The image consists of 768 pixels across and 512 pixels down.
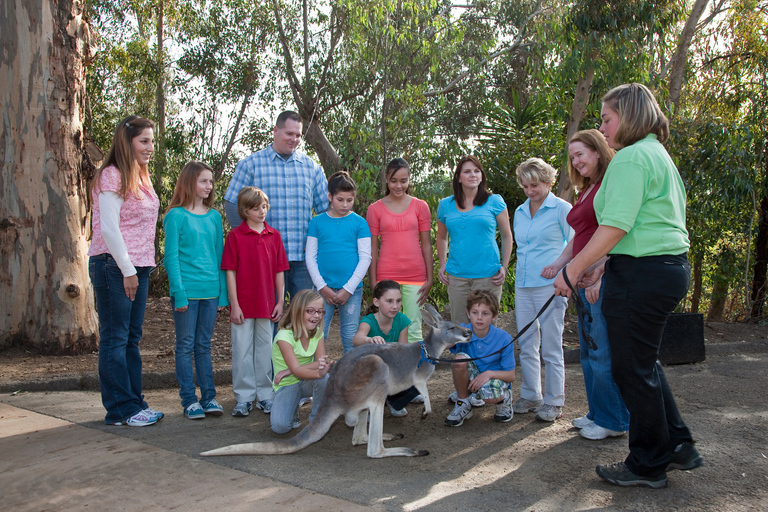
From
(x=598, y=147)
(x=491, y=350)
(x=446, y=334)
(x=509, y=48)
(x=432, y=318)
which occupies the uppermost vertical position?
(x=509, y=48)

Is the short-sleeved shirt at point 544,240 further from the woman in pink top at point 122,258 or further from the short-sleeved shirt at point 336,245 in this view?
the woman in pink top at point 122,258

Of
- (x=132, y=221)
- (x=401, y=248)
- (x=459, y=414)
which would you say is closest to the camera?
(x=132, y=221)

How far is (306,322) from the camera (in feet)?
14.7

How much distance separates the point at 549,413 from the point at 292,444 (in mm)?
2010

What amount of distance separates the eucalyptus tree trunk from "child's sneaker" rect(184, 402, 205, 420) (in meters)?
2.86

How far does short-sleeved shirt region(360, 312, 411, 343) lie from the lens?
4785 mm

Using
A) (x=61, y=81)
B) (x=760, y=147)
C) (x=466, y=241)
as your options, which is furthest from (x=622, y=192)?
(x=760, y=147)

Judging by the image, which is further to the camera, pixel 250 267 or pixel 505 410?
pixel 250 267

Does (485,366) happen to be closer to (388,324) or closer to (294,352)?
(388,324)

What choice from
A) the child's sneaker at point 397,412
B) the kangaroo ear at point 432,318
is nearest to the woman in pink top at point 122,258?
the child's sneaker at point 397,412

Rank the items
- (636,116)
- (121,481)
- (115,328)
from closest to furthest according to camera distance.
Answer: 1. (636,116)
2. (121,481)
3. (115,328)

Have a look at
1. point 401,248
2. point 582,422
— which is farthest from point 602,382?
→ point 401,248

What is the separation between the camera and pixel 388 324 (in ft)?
15.9

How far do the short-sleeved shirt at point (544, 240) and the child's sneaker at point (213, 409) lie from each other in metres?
2.61
